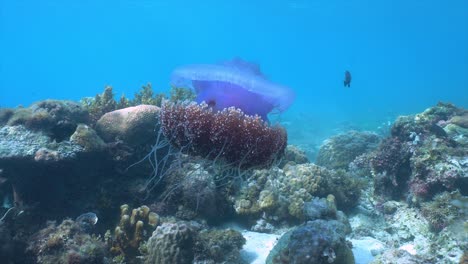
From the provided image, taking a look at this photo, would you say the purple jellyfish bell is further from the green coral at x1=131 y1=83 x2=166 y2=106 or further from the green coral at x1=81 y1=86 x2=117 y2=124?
the green coral at x1=81 y1=86 x2=117 y2=124

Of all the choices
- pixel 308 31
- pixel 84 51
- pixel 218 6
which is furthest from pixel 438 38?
pixel 84 51

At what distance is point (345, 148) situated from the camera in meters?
13.2

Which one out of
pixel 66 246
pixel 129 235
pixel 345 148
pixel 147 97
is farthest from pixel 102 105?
pixel 345 148

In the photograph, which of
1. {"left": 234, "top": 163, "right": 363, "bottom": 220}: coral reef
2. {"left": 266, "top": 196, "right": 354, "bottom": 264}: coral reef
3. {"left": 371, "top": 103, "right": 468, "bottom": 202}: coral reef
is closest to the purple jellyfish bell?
{"left": 234, "top": 163, "right": 363, "bottom": 220}: coral reef

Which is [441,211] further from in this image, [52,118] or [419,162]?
[52,118]

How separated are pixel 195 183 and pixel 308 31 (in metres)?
118

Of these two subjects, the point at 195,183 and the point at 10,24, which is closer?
the point at 195,183

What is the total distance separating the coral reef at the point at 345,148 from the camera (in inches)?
502

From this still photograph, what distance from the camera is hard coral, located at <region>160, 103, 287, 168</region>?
4.12 metres

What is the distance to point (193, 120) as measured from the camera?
13.8 feet

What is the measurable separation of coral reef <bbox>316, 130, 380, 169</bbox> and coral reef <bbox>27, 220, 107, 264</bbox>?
9847 millimetres

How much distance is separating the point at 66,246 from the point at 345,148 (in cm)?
1101

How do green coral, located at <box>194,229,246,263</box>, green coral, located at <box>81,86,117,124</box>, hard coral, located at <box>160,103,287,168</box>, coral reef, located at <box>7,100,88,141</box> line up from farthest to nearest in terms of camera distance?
green coral, located at <box>81,86,117,124</box>, coral reef, located at <box>7,100,88,141</box>, green coral, located at <box>194,229,246,263</box>, hard coral, located at <box>160,103,287,168</box>

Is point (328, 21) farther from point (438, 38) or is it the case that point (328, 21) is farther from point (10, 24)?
point (10, 24)
